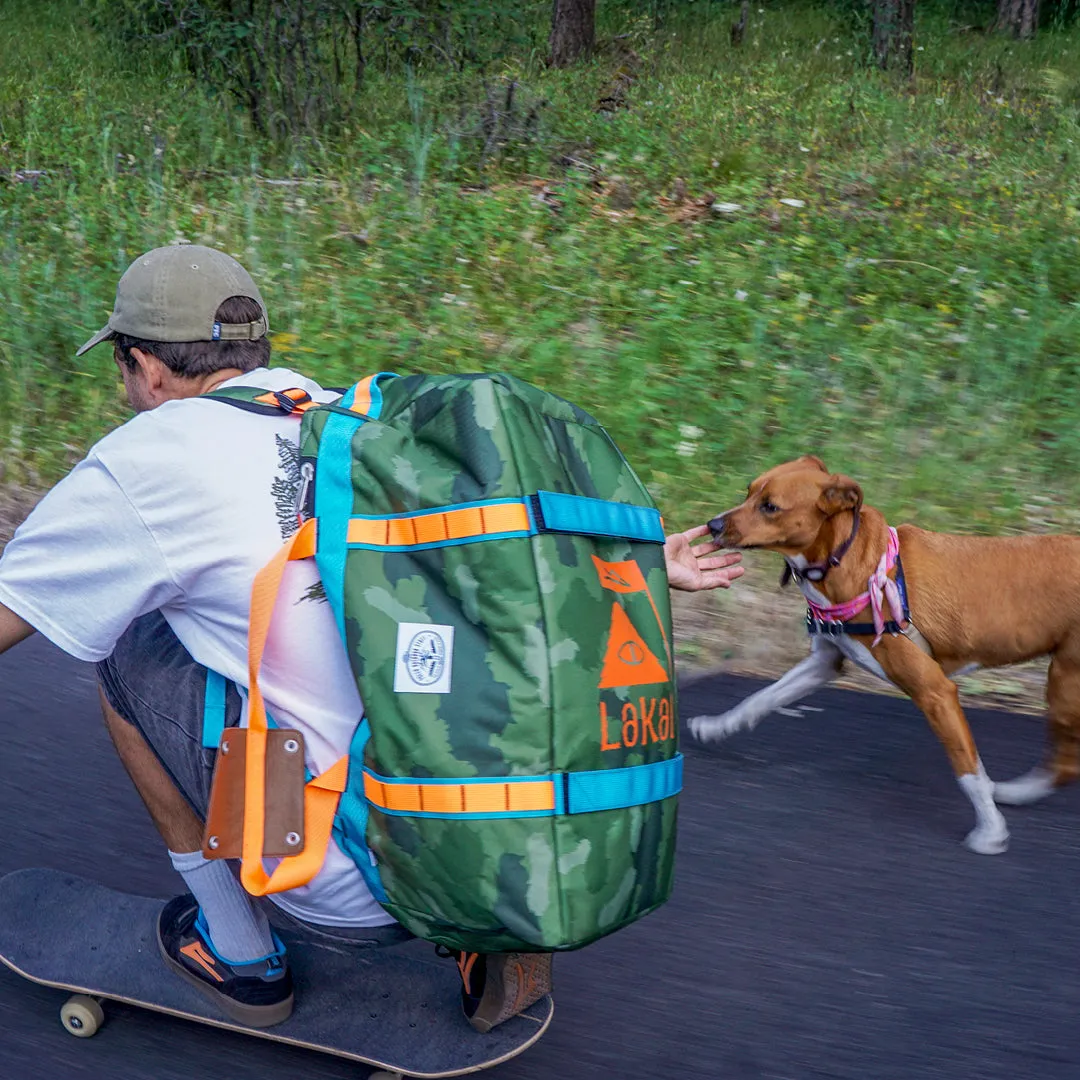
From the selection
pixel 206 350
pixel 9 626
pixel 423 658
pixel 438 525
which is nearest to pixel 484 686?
pixel 423 658

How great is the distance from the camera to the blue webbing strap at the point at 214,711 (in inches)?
97.0

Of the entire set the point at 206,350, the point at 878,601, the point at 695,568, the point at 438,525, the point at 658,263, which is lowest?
the point at 658,263

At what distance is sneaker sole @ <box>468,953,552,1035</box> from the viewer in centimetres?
254

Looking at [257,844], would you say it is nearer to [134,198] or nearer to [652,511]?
[652,511]

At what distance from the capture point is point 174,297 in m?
2.55

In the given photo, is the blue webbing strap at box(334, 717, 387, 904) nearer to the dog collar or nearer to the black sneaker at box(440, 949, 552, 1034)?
the black sneaker at box(440, 949, 552, 1034)

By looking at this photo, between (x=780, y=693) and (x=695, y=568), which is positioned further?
(x=780, y=693)

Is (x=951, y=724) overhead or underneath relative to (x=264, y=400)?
underneath

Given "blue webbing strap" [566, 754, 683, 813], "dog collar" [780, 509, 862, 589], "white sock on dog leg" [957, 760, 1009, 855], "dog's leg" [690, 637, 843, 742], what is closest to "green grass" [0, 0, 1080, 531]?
"dog's leg" [690, 637, 843, 742]

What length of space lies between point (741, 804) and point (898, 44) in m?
12.4

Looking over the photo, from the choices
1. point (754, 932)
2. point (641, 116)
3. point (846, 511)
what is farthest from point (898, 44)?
point (754, 932)

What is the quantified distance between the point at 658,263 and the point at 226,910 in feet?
19.5

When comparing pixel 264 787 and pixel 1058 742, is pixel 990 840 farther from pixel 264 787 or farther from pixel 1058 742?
pixel 264 787

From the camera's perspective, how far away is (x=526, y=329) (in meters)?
7.05
